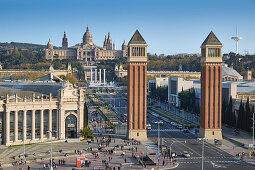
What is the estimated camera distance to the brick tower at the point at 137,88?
9312cm

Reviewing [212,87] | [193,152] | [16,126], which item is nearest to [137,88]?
[212,87]

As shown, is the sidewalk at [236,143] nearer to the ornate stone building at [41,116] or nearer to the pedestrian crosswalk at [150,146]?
the pedestrian crosswalk at [150,146]

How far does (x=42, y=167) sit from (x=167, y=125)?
5467cm

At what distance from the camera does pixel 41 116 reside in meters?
87.0

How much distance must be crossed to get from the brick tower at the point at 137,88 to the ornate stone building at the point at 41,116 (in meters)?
11.7

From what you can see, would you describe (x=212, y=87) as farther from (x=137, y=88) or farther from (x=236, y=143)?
(x=137, y=88)

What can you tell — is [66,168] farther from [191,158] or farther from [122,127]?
[122,127]

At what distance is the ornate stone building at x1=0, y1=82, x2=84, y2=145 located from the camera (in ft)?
276

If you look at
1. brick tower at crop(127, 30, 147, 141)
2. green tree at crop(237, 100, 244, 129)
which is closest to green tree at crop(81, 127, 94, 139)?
brick tower at crop(127, 30, 147, 141)

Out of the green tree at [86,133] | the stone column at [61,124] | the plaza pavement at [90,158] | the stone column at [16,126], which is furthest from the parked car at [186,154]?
the stone column at [16,126]

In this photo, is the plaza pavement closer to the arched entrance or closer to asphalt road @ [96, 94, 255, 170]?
the arched entrance

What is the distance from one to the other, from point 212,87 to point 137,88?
17.7 meters

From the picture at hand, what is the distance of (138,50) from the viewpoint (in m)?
93.8

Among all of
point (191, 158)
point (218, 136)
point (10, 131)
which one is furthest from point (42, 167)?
point (218, 136)
